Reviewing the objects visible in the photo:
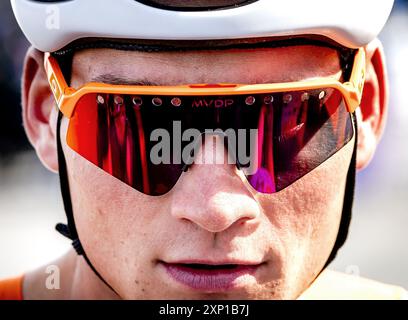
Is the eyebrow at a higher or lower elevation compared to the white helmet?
lower

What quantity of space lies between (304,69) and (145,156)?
0.57 metres

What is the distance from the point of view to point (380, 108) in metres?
2.62

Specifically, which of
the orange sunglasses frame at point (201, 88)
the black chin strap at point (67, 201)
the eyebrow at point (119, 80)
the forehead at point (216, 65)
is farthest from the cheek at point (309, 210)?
the black chin strap at point (67, 201)

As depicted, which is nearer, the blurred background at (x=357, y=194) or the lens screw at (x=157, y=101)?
the lens screw at (x=157, y=101)

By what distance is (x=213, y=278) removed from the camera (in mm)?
2180

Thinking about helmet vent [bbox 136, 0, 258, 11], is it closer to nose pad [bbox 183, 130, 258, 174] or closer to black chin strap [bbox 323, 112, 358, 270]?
nose pad [bbox 183, 130, 258, 174]

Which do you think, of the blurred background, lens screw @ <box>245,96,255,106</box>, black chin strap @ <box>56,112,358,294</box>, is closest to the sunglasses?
lens screw @ <box>245,96,255,106</box>

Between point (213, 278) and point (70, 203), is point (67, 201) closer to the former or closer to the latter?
point (70, 203)

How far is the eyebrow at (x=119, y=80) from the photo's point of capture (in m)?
2.12

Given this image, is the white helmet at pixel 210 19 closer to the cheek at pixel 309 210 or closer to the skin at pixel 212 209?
the skin at pixel 212 209

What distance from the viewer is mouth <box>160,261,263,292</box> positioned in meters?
2.18

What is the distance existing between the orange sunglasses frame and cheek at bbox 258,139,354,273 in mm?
233

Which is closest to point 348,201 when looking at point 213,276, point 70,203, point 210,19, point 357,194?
point 213,276

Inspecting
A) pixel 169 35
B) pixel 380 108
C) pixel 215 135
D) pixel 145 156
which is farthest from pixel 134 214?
pixel 380 108
